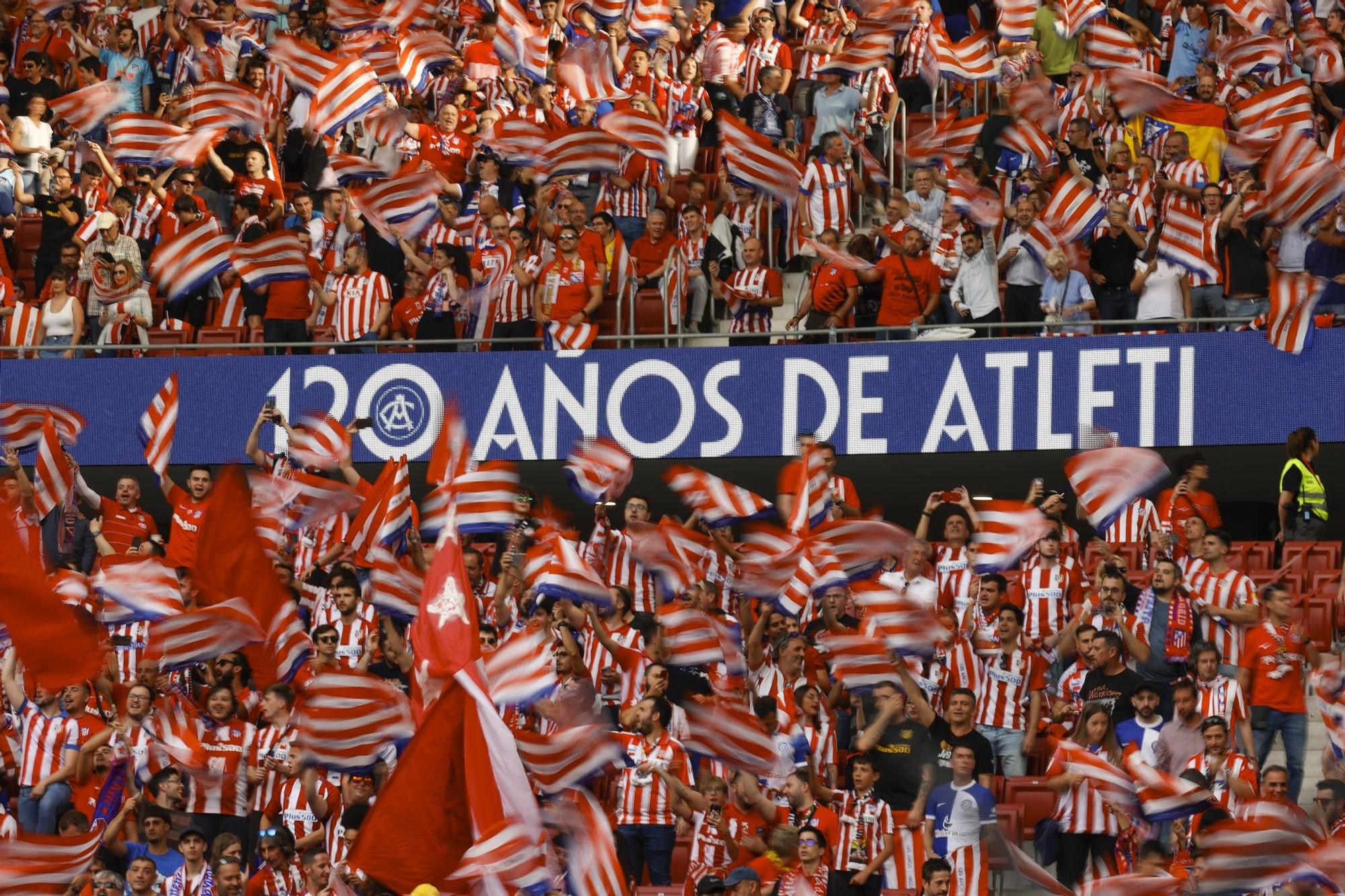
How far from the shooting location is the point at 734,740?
1510 centimetres

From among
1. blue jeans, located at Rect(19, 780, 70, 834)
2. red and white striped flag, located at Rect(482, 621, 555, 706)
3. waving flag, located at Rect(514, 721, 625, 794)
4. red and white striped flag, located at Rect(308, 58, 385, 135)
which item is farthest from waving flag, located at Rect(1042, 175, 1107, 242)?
blue jeans, located at Rect(19, 780, 70, 834)

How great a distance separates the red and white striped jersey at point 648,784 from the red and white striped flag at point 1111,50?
27.3ft

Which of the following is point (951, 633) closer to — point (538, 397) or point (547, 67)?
point (538, 397)

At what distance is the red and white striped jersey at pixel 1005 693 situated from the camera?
16188 millimetres

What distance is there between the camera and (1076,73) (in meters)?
22.0

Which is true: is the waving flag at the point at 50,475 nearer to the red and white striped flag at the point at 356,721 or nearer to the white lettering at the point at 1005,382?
the red and white striped flag at the point at 356,721

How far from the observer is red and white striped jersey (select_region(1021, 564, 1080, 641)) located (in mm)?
17062


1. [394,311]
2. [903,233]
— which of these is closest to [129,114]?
[394,311]

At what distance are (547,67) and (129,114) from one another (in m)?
3.35

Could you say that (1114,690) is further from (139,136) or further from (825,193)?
(139,136)

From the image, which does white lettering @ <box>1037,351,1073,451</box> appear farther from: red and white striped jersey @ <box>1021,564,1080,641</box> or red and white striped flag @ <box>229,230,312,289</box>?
red and white striped flag @ <box>229,230,312,289</box>

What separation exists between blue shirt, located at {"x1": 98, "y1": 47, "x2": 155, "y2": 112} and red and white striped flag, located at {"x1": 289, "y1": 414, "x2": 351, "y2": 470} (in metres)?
5.35

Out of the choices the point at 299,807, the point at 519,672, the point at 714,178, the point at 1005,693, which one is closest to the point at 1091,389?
the point at 714,178

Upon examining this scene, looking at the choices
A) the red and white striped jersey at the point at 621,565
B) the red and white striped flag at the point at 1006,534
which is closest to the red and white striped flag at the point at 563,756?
the red and white striped flag at the point at 1006,534
